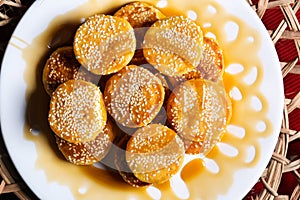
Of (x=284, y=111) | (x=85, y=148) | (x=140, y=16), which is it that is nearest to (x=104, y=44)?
(x=140, y=16)

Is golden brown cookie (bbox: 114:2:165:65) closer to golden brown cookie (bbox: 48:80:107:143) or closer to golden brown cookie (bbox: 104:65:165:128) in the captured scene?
golden brown cookie (bbox: 104:65:165:128)

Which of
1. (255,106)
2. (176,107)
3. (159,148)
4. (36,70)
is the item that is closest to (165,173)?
(159,148)

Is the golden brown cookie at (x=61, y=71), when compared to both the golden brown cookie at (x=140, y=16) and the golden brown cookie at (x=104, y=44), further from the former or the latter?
the golden brown cookie at (x=140, y=16)

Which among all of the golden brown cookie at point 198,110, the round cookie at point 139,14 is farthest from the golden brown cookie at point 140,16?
the golden brown cookie at point 198,110

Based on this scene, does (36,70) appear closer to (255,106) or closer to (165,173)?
(165,173)

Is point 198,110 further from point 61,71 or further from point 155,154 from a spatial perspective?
point 61,71

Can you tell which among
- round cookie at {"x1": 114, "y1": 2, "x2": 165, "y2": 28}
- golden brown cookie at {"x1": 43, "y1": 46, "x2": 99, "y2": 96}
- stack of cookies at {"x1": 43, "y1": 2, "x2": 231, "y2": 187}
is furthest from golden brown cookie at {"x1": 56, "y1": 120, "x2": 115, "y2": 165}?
round cookie at {"x1": 114, "y1": 2, "x2": 165, "y2": 28}
